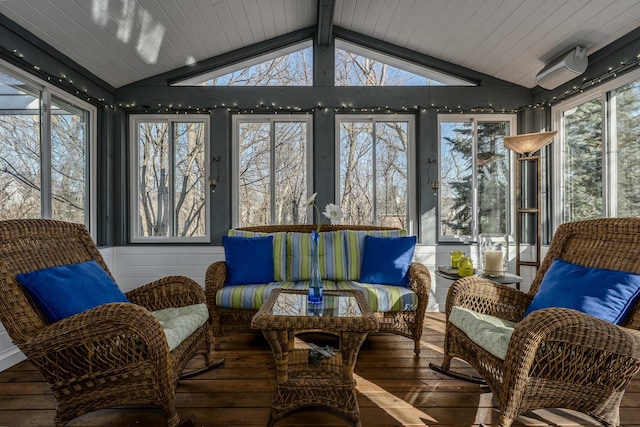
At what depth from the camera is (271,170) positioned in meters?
3.97

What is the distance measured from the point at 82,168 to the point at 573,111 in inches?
195

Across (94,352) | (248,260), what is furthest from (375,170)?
(94,352)

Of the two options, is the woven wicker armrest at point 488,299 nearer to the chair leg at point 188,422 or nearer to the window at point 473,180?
the chair leg at point 188,422

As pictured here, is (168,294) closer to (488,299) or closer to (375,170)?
(488,299)

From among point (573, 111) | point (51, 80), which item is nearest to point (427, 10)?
point (573, 111)

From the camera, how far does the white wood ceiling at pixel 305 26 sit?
263 centimetres

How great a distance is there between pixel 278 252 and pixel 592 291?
220cm

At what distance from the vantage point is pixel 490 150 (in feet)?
13.1

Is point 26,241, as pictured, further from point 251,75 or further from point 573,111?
point 573,111

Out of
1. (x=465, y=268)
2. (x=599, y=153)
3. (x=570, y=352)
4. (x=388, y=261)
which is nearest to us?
(x=570, y=352)

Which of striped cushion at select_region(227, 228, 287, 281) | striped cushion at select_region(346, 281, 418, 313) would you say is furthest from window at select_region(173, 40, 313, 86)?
striped cushion at select_region(346, 281, 418, 313)

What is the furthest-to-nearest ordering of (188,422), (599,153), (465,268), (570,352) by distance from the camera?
(599,153) < (465,268) < (188,422) < (570,352)

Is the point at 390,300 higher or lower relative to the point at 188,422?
higher

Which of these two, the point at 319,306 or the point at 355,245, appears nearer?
the point at 319,306
